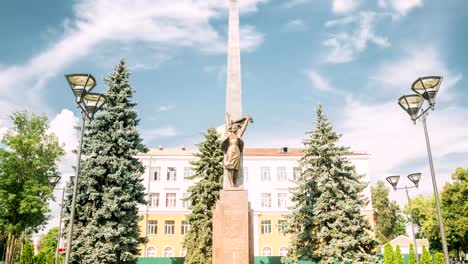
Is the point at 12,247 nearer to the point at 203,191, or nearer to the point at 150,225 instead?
the point at 150,225

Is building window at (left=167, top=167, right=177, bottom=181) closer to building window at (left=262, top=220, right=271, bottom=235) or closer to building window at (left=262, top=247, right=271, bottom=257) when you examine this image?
building window at (left=262, top=220, right=271, bottom=235)

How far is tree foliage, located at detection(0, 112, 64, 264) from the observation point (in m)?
28.4

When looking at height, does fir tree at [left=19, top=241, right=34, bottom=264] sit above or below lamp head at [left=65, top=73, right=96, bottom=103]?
below

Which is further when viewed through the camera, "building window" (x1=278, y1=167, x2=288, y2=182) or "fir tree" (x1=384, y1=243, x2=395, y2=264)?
"building window" (x1=278, y1=167, x2=288, y2=182)

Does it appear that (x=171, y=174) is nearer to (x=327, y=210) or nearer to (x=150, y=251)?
(x=150, y=251)

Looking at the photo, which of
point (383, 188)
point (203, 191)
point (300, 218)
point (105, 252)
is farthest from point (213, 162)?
point (383, 188)

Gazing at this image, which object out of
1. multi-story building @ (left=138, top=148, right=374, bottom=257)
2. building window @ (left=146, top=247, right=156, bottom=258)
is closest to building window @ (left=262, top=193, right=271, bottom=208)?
multi-story building @ (left=138, top=148, right=374, bottom=257)

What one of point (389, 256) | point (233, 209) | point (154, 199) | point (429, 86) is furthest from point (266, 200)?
point (429, 86)

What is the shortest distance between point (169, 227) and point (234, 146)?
88.4 feet

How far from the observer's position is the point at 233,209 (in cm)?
1140

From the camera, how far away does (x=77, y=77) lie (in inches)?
346

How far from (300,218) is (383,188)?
40.9 metres

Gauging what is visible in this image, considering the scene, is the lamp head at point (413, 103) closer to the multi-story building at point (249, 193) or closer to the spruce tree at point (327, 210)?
the spruce tree at point (327, 210)

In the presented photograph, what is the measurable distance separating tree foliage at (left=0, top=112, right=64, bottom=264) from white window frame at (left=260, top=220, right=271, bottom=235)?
18796 millimetres
